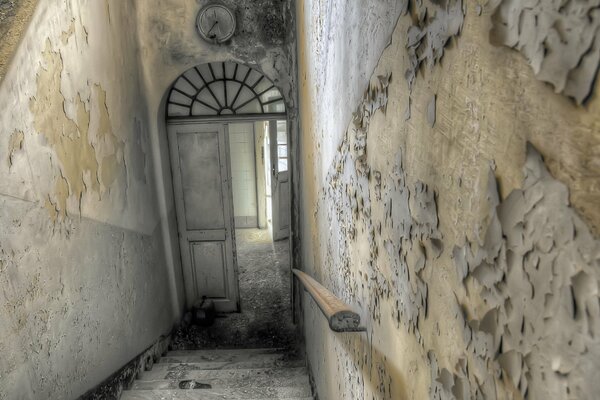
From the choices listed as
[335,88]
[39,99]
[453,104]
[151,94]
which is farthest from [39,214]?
[151,94]

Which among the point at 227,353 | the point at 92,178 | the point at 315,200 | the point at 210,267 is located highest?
the point at 92,178

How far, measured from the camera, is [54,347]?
2.35 meters

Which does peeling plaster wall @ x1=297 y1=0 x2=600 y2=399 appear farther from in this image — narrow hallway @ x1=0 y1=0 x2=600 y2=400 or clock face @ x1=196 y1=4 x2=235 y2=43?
clock face @ x1=196 y1=4 x2=235 y2=43

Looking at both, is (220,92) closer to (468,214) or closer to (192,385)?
(192,385)

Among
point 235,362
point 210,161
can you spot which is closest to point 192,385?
point 235,362

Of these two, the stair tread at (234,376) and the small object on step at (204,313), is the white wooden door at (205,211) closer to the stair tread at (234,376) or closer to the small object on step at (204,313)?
the small object on step at (204,313)

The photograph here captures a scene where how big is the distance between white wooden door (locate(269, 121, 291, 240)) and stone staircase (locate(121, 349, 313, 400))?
9.35ft

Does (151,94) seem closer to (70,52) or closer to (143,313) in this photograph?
A: (70,52)

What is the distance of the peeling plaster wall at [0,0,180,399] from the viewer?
2029mm

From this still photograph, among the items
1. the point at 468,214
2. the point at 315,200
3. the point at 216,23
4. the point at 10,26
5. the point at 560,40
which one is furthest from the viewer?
the point at 216,23

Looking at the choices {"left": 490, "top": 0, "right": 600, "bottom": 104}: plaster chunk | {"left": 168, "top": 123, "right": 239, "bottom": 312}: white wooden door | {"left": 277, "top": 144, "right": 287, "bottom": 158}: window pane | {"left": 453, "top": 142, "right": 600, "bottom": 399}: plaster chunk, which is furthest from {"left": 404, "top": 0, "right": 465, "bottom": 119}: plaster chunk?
{"left": 277, "top": 144, "right": 287, "bottom": 158}: window pane

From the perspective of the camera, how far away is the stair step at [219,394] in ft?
11.0

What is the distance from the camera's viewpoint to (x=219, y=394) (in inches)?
137

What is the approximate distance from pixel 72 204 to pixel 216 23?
2.48 m
